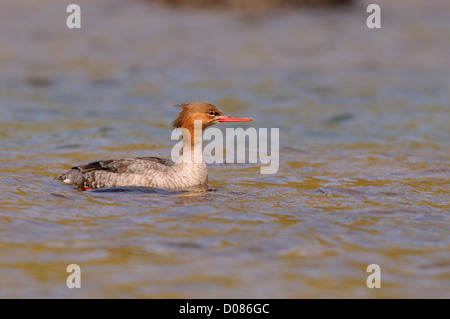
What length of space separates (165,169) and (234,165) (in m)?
2.50

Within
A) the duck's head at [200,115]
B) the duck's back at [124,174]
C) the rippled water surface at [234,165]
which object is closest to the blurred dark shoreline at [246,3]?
the rippled water surface at [234,165]

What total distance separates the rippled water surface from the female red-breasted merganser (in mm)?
204

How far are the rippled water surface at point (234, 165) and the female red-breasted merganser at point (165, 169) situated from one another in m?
0.20

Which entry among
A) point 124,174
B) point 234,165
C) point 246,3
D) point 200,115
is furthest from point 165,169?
point 246,3

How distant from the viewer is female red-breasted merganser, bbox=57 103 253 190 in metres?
10.8

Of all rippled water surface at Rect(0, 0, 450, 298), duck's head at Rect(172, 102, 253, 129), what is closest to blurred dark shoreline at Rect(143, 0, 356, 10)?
rippled water surface at Rect(0, 0, 450, 298)

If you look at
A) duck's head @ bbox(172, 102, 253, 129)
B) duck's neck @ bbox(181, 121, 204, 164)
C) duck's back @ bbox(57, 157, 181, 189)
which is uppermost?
duck's head @ bbox(172, 102, 253, 129)

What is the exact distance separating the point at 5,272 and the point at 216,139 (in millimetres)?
8037

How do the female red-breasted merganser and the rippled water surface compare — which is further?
the female red-breasted merganser

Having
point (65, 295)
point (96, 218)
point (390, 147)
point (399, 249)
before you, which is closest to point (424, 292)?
point (399, 249)

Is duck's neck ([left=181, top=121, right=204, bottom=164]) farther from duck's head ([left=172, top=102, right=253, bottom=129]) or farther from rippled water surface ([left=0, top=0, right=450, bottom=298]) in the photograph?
rippled water surface ([left=0, top=0, right=450, bottom=298])

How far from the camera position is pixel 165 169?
10938 mm

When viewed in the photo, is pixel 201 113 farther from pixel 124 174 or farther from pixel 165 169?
pixel 124 174

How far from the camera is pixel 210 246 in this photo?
8633mm
